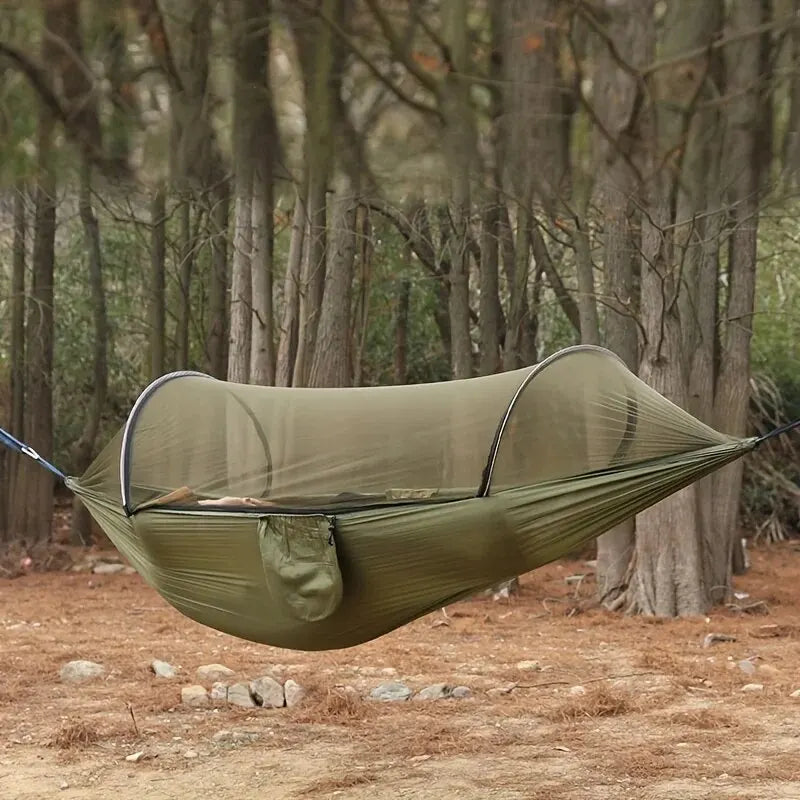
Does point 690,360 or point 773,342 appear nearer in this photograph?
point 690,360

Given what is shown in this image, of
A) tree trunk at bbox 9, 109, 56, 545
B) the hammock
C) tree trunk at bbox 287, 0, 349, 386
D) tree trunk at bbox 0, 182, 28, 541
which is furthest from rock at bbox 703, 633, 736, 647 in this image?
tree trunk at bbox 0, 182, 28, 541

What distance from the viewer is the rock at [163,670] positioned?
4.96 metres

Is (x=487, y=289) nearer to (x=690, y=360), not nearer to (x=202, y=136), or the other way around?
(x=690, y=360)

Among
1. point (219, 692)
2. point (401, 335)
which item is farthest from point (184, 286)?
point (219, 692)

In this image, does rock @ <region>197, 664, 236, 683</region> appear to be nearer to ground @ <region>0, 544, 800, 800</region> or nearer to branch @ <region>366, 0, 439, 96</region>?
ground @ <region>0, 544, 800, 800</region>

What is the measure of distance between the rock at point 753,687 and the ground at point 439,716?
0.03 meters

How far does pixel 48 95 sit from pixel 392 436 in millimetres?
1694

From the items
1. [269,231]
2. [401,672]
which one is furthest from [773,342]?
[401,672]

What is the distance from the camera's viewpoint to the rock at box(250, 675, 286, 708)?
4.47 meters

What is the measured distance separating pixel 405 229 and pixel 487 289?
2.78 ft

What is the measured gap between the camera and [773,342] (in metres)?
9.25

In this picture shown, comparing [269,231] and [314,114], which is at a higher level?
[269,231]

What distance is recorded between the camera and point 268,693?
4504 mm

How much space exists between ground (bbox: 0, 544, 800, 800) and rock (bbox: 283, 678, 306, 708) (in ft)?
0.13
